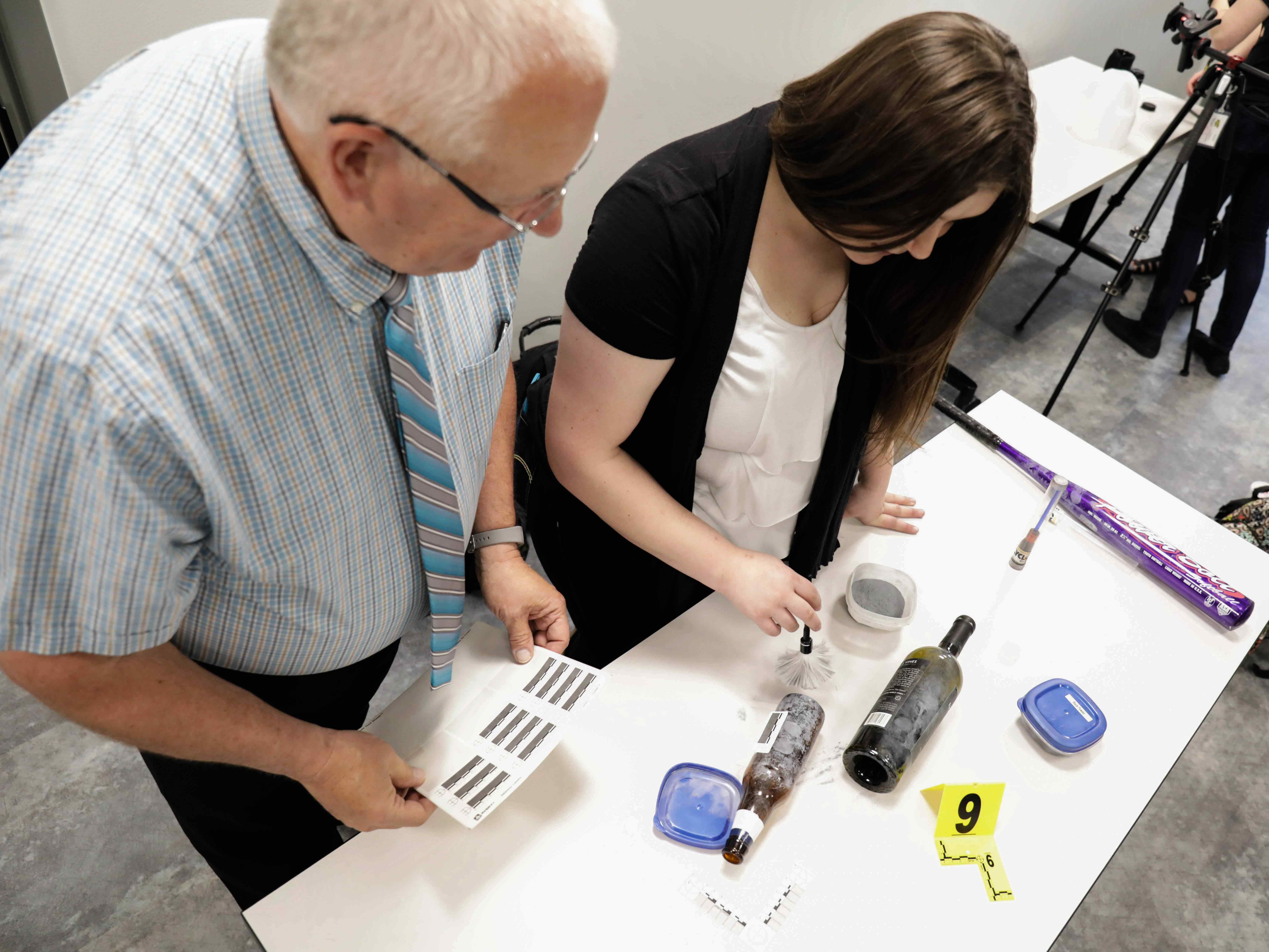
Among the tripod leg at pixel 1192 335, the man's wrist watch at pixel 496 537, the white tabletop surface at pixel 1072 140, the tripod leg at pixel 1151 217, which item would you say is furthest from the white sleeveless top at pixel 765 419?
the tripod leg at pixel 1192 335

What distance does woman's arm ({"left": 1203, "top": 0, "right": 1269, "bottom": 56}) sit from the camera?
2713 millimetres

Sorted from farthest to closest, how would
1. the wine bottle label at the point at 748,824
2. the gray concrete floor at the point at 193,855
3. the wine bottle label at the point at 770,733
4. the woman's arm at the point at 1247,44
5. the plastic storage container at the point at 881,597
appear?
the woman's arm at the point at 1247,44 < the gray concrete floor at the point at 193,855 < the plastic storage container at the point at 881,597 < the wine bottle label at the point at 770,733 < the wine bottle label at the point at 748,824

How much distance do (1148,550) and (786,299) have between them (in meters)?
0.85

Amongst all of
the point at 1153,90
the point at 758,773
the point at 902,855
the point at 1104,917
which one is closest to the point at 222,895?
the point at 758,773

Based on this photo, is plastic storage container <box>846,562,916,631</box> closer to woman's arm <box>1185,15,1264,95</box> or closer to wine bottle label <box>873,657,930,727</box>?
wine bottle label <box>873,657,930,727</box>

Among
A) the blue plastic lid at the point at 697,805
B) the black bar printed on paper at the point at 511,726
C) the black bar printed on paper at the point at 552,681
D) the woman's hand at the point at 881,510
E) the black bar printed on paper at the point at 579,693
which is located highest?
the woman's hand at the point at 881,510

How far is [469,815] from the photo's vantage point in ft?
3.27

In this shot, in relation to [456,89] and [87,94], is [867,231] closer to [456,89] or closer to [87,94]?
[456,89]

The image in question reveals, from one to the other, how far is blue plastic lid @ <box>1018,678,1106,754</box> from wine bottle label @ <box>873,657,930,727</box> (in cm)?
19

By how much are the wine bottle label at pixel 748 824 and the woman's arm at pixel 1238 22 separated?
2.98 meters

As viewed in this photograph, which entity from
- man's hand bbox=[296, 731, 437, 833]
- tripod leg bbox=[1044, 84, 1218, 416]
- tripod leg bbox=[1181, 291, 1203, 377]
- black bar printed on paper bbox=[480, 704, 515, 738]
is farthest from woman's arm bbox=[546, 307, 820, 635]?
tripod leg bbox=[1181, 291, 1203, 377]

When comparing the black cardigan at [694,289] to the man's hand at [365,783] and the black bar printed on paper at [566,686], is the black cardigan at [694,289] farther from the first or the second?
the man's hand at [365,783]

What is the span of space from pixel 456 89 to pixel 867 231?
0.61 m

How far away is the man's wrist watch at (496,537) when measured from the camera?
1.25 m
